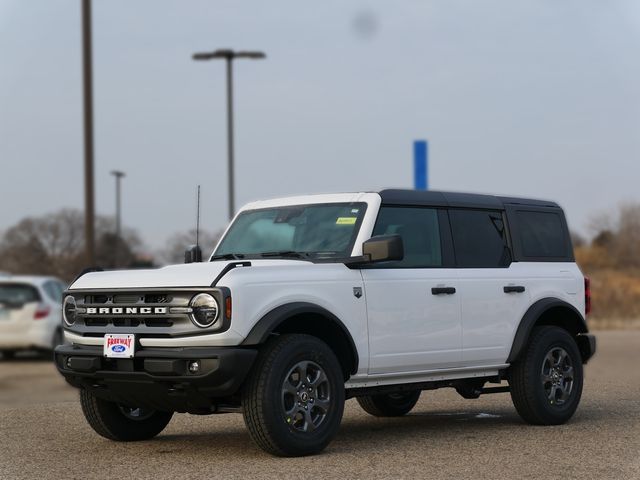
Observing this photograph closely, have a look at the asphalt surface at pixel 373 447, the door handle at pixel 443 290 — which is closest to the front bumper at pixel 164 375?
the asphalt surface at pixel 373 447

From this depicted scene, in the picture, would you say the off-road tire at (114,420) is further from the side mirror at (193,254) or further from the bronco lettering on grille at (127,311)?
the side mirror at (193,254)

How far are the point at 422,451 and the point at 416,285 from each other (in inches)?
52.4

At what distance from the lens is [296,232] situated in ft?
32.5

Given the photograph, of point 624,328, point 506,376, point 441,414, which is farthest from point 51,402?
point 624,328

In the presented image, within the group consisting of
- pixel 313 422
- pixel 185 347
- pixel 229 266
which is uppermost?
pixel 229 266

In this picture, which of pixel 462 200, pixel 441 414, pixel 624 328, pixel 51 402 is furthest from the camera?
pixel 624 328

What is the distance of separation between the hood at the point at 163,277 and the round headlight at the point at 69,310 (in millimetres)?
99

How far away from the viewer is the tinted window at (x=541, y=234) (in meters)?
11.2

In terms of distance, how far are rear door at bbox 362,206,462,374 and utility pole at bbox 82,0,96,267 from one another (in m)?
14.2

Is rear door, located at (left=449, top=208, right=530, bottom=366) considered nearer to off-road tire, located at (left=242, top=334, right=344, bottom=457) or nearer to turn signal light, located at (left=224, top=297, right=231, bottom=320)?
off-road tire, located at (left=242, top=334, right=344, bottom=457)

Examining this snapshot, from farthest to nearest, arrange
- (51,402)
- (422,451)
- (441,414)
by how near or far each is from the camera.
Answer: (51,402), (441,414), (422,451)

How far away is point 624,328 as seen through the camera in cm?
3164

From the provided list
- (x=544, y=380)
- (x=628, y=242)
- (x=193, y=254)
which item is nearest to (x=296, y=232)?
(x=193, y=254)

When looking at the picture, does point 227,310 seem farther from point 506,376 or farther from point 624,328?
point 624,328
